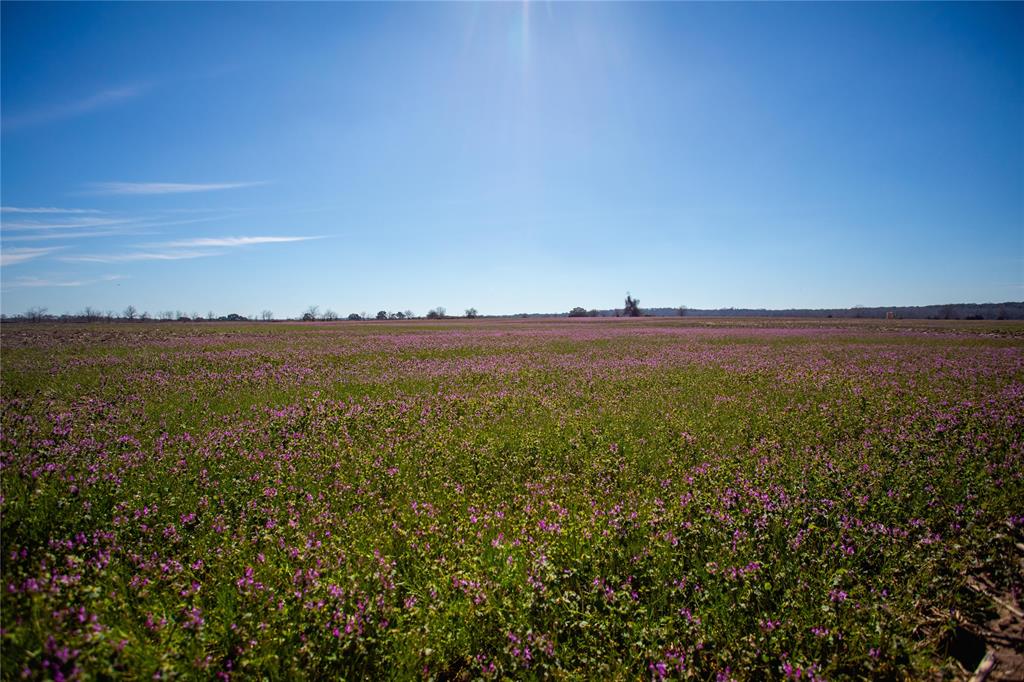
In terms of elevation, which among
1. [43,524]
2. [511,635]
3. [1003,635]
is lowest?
[1003,635]

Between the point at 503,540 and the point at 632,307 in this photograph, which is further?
the point at 632,307

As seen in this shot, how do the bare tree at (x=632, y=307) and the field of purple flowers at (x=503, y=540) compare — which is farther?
the bare tree at (x=632, y=307)

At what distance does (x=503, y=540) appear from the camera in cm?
512

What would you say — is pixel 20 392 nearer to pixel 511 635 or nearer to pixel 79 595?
pixel 79 595

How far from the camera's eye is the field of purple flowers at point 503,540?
3455 millimetres

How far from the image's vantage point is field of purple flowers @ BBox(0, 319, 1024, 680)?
3.46m

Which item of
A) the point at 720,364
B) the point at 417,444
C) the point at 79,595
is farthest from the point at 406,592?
the point at 720,364

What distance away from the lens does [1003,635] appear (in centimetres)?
392

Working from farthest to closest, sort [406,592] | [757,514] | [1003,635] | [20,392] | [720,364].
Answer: [720,364], [20,392], [757,514], [406,592], [1003,635]

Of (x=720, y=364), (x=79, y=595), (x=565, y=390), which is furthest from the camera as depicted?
(x=720, y=364)

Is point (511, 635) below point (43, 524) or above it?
below

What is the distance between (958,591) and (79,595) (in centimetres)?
853

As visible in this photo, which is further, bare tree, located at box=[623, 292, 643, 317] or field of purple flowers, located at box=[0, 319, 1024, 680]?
bare tree, located at box=[623, 292, 643, 317]

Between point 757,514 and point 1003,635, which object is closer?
point 1003,635
